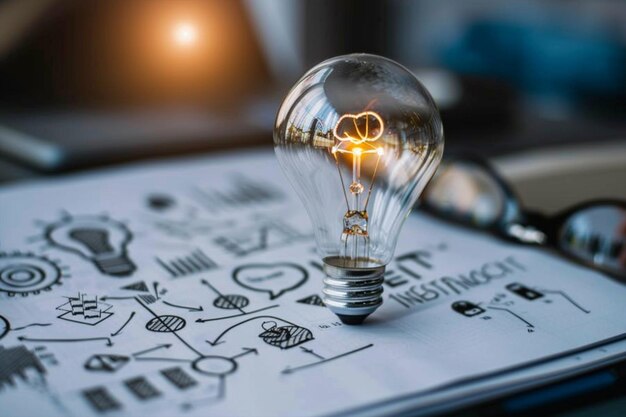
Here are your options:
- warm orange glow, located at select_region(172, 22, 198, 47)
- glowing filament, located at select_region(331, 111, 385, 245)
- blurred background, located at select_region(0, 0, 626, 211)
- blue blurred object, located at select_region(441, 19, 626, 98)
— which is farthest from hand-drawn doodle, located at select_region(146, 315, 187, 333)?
blue blurred object, located at select_region(441, 19, 626, 98)

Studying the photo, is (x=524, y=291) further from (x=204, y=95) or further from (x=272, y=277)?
(x=204, y=95)

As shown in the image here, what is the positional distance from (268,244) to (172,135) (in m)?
0.32

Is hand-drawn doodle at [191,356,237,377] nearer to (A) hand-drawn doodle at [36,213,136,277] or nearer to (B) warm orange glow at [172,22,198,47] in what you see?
(A) hand-drawn doodle at [36,213,136,277]

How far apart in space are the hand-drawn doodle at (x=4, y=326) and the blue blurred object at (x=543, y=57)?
112 centimetres

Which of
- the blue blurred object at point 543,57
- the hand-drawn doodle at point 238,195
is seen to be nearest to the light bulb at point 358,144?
the hand-drawn doodle at point 238,195

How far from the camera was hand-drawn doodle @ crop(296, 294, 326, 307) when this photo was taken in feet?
1.56

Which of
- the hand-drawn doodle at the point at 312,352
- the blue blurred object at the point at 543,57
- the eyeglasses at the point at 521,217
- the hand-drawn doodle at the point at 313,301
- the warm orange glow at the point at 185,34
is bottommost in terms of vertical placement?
the hand-drawn doodle at the point at 313,301

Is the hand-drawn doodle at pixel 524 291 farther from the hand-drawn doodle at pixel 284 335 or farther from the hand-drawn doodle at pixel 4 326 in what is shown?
the hand-drawn doodle at pixel 4 326

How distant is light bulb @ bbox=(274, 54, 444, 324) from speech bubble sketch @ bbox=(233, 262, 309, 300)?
43 millimetres

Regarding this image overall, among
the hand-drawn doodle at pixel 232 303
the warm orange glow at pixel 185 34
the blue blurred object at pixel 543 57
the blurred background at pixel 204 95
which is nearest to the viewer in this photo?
the hand-drawn doodle at pixel 232 303

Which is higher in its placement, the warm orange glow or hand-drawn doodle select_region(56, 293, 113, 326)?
the warm orange glow

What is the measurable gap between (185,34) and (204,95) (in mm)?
93

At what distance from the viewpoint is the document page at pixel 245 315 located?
370 mm

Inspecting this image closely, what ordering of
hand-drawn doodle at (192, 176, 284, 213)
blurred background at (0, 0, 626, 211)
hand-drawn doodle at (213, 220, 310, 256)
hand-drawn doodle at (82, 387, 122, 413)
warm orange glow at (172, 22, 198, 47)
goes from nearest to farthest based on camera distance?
1. hand-drawn doodle at (82, 387, 122, 413)
2. hand-drawn doodle at (213, 220, 310, 256)
3. hand-drawn doodle at (192, 176, 284, 213)
4. blurred background at (0, 0, 626, 211)
5. warm orange glow at (172, 22, 198, 47)
